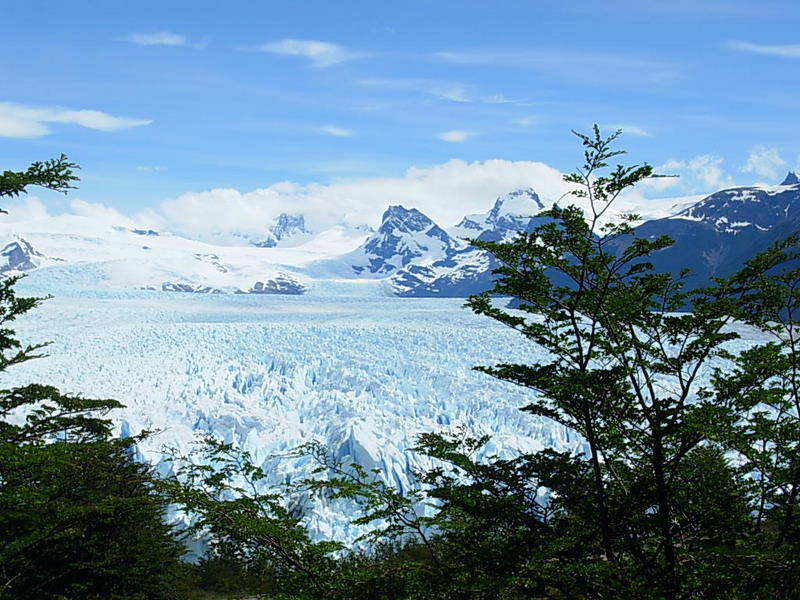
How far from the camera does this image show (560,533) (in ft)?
18.5

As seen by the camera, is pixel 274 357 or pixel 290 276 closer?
pixel 274 357

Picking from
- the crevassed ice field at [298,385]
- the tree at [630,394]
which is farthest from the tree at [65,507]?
the crevassed ice field at [298,385]

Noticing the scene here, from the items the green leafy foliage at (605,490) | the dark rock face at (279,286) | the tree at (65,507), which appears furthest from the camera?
the dark rock face at (279,286)

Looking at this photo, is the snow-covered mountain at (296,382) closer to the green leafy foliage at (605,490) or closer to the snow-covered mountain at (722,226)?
the green leafy foliage at (605,490)

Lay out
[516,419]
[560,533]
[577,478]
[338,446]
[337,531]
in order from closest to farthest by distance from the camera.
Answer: [560,533]
[577,478]
[337,531]
[338,446]
[516,419]

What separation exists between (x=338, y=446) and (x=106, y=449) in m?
13.3

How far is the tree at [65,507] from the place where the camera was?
6750 mm

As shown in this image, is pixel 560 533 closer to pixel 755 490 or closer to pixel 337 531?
pixel 755 490

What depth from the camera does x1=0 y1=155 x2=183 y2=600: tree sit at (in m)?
6.75

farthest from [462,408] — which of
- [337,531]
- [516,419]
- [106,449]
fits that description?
[106,449]

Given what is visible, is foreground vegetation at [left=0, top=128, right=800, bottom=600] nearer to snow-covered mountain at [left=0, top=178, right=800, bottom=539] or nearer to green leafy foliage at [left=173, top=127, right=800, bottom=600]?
green leafy foliage at [left=173, top=127, right=800, bottom=600]

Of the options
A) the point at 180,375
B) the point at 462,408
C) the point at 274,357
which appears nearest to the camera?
the point at 462,408

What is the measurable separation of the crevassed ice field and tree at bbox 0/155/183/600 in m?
4.56

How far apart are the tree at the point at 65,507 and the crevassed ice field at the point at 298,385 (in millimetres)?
4558
